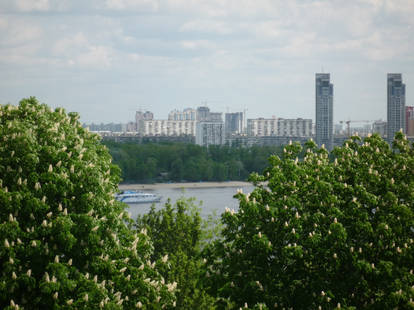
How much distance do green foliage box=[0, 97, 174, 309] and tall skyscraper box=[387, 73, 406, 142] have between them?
11249 centimetres

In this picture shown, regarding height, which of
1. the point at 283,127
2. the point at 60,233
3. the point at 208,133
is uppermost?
the point at 283,127

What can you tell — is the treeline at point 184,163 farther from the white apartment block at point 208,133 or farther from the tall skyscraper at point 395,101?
the white apartment block at point 208,133

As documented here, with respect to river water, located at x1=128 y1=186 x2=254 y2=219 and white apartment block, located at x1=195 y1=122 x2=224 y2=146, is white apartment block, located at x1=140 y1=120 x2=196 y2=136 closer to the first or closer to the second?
white apartment block, located at x1=195 y1=122 x2=224 y2=146

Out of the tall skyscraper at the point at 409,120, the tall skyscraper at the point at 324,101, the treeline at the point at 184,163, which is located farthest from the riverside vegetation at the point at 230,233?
the tall skyscraper at the point at 324,101

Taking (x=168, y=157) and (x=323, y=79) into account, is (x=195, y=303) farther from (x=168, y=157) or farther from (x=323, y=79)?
(x=323, y=79)

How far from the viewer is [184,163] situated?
82062 millimetres

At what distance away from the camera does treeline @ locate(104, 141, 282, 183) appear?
76250mm

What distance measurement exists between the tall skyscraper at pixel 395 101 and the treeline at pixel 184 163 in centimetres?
4059

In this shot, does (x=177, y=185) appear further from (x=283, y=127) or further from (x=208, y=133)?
(x=283, y=127)

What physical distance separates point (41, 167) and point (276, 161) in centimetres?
395

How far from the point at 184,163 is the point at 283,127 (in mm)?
84558

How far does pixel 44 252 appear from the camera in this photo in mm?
7574

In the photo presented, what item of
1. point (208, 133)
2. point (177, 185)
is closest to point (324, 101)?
point (208, 133)

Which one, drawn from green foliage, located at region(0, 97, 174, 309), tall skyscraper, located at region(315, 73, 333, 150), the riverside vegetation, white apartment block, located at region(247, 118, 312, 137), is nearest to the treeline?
tall skyscraper, located at region(315, 73, 333, 150)
